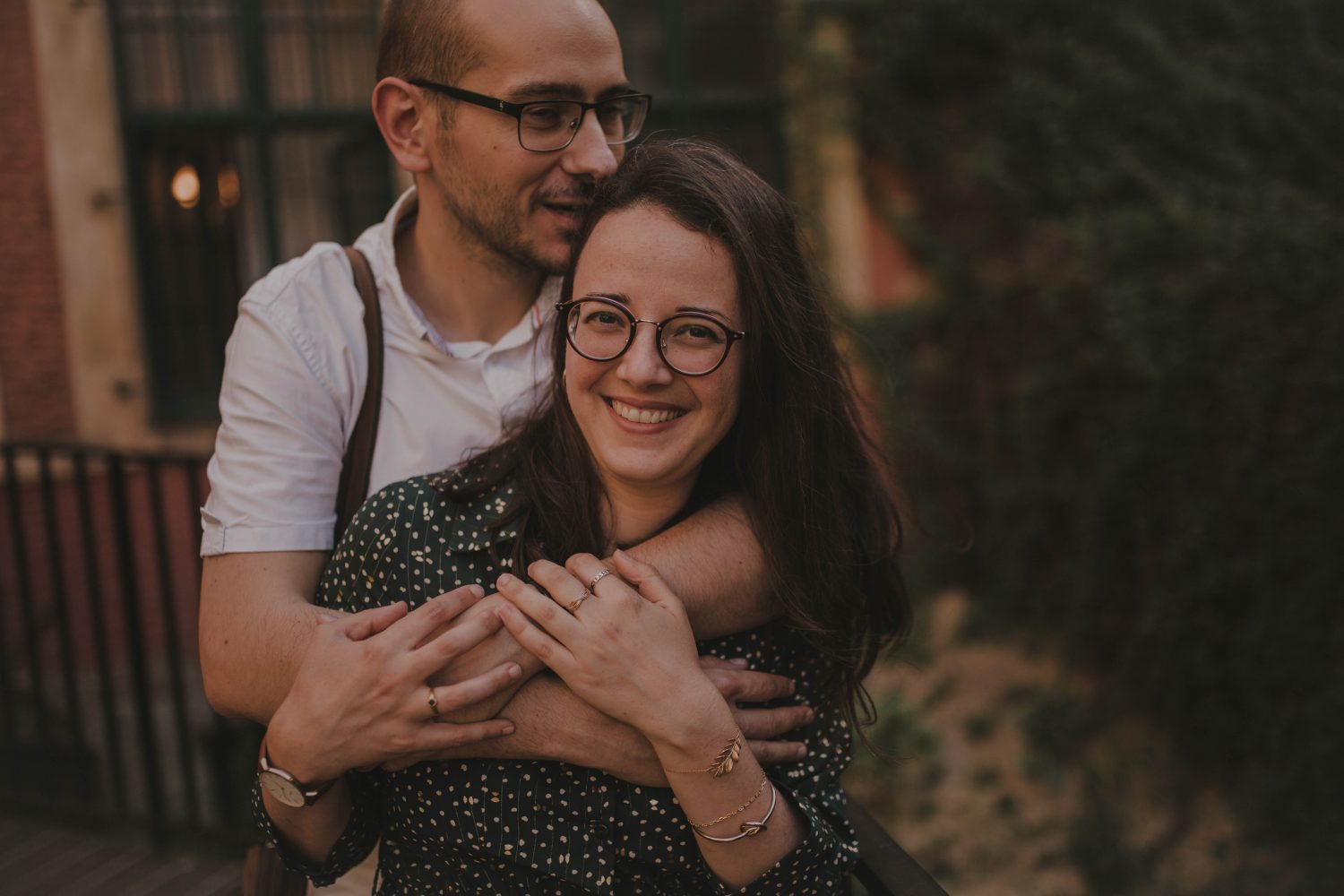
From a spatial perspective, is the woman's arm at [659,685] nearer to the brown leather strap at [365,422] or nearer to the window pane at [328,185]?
the brown leather strap at [365,422]

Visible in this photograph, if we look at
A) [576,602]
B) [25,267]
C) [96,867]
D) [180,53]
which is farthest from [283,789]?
[180,53]

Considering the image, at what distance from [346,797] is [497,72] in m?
1.25

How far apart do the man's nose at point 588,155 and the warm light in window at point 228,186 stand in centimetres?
474

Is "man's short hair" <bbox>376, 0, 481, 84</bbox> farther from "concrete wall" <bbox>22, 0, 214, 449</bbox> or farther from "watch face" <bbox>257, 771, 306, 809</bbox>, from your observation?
"concrete wall" <bbox>22, 0, 214, 449</bbox>

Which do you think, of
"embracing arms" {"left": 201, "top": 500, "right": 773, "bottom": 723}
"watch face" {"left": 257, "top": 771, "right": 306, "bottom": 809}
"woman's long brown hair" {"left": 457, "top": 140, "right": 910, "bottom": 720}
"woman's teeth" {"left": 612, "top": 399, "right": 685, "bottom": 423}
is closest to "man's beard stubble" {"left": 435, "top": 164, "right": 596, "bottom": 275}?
"woman's long brown hair" {"left": 457, "top": 140, "right": 910, "bottom": 720}

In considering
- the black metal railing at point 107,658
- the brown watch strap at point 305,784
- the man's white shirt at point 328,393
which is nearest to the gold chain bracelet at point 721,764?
the brown watch strap at point 305,784

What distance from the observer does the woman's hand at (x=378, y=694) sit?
61.4 inches

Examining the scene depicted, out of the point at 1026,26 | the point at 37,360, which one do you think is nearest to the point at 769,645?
the point at 37,360

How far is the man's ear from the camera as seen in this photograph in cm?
220

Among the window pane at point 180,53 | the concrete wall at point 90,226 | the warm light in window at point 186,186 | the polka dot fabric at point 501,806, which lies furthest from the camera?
the warm light in window at point 186,186

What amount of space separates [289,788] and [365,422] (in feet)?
2.10

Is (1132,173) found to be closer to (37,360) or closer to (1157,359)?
(1157,359)

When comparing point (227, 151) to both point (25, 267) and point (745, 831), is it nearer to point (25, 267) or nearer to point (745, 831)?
point (25, 267)

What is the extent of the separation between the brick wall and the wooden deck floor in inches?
94.9
